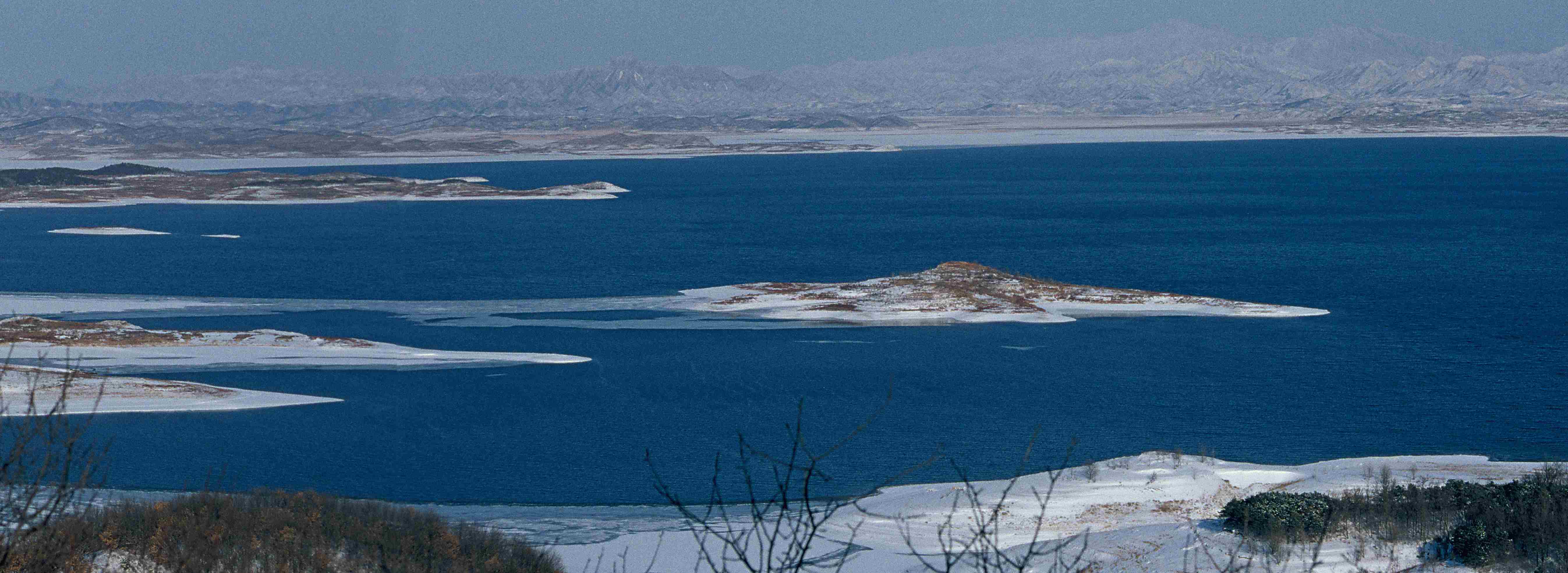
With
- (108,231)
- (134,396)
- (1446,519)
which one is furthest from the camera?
(108,231)

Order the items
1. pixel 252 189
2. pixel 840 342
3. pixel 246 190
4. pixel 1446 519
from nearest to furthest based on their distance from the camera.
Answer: pixel 1446 519, pixel 840 342, pixel 246 190, pixel 252 189

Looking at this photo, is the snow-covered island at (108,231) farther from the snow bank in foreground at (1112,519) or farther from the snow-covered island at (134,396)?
the snow bank in foreground at (1112,519)

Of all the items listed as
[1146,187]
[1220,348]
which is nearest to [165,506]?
[1220,348]

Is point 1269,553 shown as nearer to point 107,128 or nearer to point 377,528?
point 377,528

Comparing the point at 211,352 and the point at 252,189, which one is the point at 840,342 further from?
the point at 252,189

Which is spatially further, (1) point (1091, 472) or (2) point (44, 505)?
(1) point (1091, 472)

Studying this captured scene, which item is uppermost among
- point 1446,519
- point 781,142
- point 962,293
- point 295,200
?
point 1446,519

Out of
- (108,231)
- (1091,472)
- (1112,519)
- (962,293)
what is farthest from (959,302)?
(108,231)

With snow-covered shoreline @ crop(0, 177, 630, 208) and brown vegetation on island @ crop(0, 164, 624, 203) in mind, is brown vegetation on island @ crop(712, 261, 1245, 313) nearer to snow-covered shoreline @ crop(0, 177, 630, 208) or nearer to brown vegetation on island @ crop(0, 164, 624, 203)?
snow-covered shoreline @ crop(0, 177, 630, 208)
